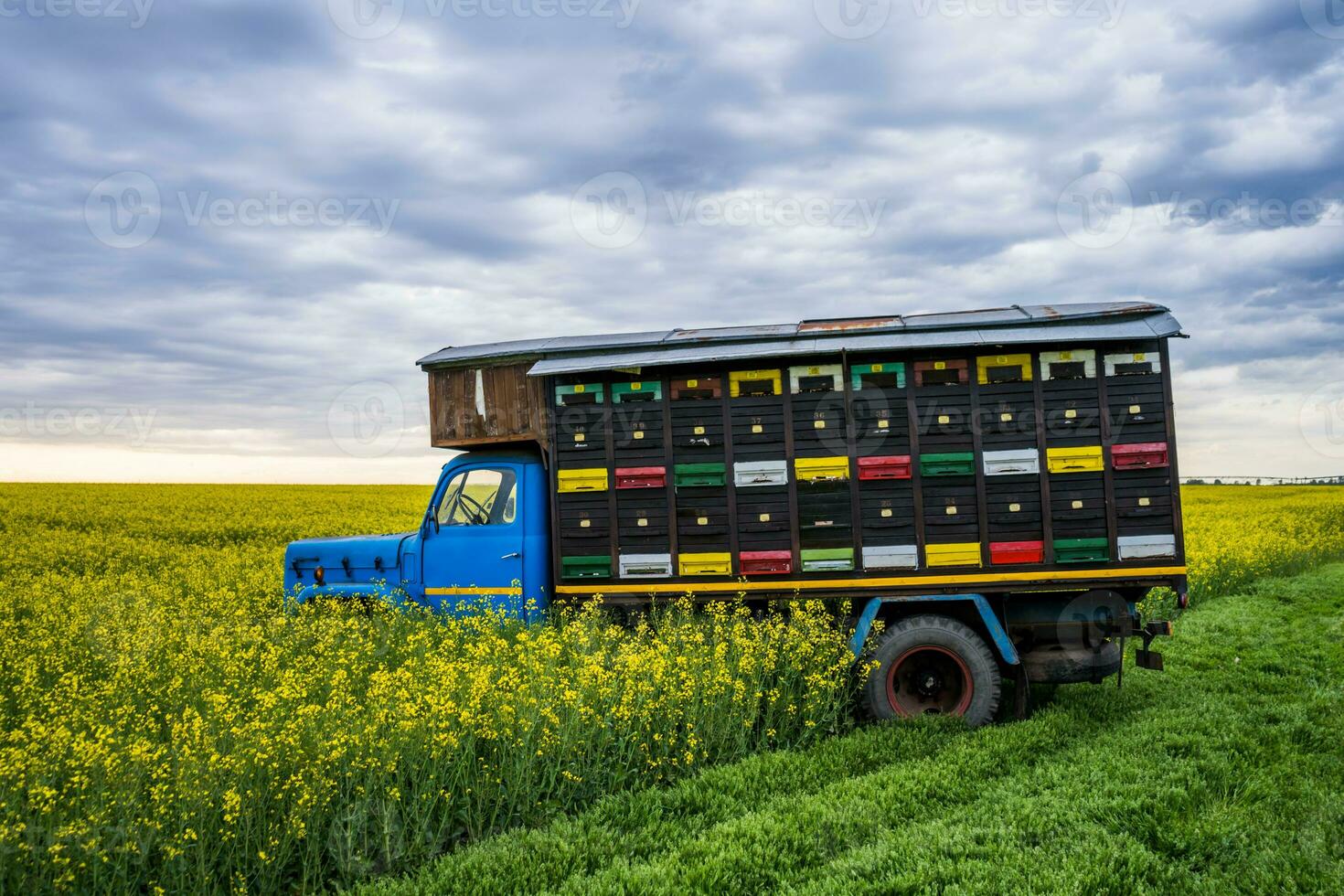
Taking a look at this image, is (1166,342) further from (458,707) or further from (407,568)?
(407,568)

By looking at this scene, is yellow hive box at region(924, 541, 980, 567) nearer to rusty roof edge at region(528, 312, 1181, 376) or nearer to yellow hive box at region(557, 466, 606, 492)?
rusty roof edge at region(528, 312, 1181, 376)

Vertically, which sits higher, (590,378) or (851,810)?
(590,378)

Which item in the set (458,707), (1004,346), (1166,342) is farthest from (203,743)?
(1166,342)

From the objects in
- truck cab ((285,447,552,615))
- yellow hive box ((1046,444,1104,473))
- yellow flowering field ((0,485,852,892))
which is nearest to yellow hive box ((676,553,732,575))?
yellow flowering field ((0,485,852,892))

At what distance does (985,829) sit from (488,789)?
322 cm

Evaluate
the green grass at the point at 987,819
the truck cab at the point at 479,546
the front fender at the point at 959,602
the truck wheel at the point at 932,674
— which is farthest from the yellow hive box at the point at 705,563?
the green grass at the point at 987,819

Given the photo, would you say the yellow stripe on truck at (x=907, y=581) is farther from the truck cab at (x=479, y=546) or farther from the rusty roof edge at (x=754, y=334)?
the rusty roof edge at (x=754, y=334)

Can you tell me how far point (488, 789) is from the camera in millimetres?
5422

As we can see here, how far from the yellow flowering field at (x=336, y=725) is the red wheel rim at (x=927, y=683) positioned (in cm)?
60

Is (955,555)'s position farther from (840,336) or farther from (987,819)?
(987,819)

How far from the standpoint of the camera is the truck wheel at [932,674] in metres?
7.32

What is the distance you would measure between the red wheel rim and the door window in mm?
4209

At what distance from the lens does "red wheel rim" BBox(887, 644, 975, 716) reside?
7590 millimetres

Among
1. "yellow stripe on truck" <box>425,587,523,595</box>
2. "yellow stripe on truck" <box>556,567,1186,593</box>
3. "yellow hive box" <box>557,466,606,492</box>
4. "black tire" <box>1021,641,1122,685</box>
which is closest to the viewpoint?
"yellow stripe on truck" <box>556,567,1186,593</box>
